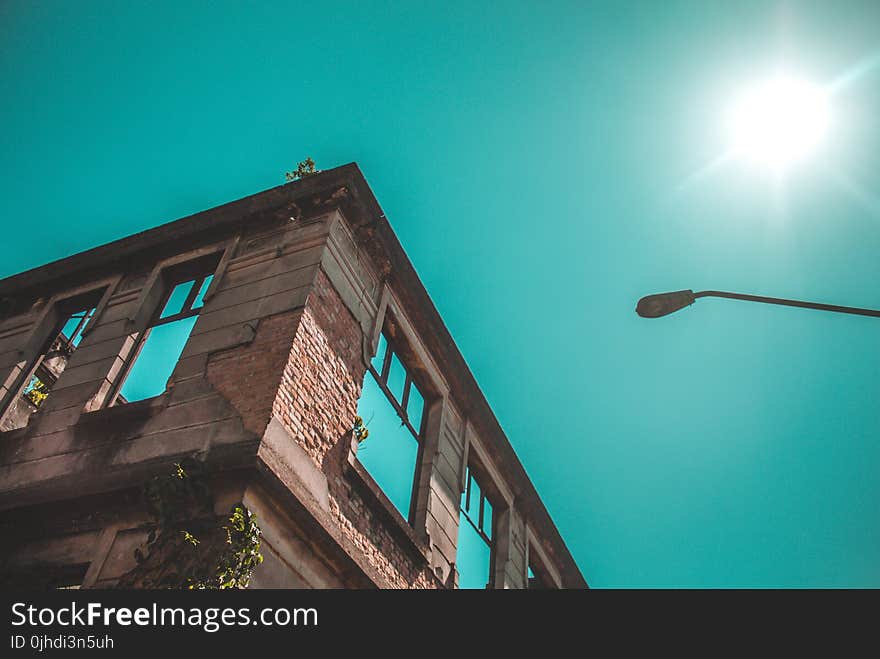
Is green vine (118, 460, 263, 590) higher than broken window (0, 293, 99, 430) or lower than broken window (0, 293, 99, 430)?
lower

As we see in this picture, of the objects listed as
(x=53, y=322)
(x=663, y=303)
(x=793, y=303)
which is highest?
(x=53, y=322)

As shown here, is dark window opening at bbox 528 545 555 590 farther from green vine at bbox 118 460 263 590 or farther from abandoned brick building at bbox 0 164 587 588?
green vine at bbox 118 460 263 590

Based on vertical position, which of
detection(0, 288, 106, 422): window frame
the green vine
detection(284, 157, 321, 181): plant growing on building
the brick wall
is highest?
detection(284, 157, 321, 181): plant growing on building

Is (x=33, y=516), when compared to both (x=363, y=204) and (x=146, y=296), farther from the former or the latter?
(x=363, y=204)

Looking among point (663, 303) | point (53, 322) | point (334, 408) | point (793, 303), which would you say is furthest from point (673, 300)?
point (53, 322)

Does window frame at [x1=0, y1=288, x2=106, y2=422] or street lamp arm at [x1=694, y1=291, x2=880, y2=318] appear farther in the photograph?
window frame at [x1=0, y1=288, x2=106, y2=422]

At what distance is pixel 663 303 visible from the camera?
6465 mm

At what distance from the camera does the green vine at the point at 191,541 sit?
5.20 m

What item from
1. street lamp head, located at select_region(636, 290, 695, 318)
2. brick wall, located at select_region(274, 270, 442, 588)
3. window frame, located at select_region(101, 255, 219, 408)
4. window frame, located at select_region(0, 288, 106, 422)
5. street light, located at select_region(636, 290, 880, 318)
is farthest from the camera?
window frame, located at select_region(0, 288, 106, 422)

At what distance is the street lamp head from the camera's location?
20.9 feet

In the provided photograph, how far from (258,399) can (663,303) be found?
3.89m

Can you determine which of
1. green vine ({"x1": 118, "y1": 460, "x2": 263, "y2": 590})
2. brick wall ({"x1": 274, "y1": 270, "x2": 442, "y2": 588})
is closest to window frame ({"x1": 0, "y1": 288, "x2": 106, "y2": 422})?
brick wall ({"x1": 274, "y1": 270, "x2": 442, "y2": 588})

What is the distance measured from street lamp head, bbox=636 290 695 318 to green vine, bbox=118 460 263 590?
397 cm

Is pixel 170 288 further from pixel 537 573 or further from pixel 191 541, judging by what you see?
pixel 537 573
